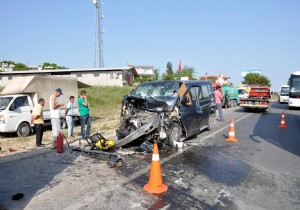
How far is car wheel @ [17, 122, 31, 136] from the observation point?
11.7 metres

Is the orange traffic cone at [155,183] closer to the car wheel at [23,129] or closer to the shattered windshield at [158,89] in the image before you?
the shattered windshield at [158,89]

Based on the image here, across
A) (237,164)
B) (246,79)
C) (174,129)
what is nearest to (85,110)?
(174,129)

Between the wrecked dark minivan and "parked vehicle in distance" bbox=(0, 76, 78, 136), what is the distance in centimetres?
543

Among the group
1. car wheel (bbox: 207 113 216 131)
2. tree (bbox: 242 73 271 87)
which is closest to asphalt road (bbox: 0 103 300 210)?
car wheel (bbox: 207 113 216 131)

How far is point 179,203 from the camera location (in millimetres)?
4340

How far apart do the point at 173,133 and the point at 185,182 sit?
3.09 m

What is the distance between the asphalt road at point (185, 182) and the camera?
4359 mm

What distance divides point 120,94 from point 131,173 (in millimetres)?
26612

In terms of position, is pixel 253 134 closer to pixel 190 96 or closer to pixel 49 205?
pixel 190 96

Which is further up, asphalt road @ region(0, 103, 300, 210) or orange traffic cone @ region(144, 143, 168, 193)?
orange traffic cone @ region(144, 143, 168, 193)

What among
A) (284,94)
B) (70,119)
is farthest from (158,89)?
(284,94)

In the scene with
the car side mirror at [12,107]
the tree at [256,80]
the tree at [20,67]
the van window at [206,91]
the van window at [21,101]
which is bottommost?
the car side mirror at [12,107]

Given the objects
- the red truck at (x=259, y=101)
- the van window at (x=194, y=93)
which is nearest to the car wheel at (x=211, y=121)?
the van window at (x=194, y=93)

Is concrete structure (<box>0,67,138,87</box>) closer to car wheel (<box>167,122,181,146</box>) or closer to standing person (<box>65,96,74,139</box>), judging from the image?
standing person (<box>65,96,74,139</box>)
